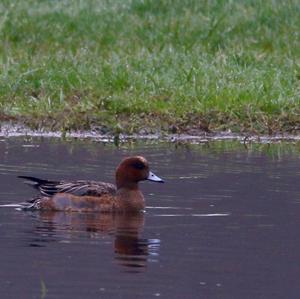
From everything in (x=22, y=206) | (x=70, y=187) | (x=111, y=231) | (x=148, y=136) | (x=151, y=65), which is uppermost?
(x=151, y=65)

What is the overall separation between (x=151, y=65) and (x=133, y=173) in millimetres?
5585

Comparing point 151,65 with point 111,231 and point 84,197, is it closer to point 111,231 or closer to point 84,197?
point 84,197

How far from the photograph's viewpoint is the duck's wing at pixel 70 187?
35.0ft

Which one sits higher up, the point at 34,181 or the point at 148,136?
the point at 148,136

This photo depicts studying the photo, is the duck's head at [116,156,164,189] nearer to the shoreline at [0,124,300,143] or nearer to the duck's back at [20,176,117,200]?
the duck's back at [20,176,117,200]

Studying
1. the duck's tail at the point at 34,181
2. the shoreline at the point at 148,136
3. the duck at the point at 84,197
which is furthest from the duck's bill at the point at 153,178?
the shoreline at the point at 148,136

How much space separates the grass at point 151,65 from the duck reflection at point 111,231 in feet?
14.0

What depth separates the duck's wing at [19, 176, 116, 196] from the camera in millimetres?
10664

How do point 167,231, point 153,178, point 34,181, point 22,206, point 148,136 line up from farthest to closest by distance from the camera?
point 148,136
point 153,178
point 34,181
point 22,206
point 167,231

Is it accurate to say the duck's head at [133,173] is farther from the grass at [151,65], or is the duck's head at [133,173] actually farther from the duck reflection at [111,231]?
the grass at [151,65]

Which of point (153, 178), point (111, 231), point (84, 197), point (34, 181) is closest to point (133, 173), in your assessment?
point (153, 178)

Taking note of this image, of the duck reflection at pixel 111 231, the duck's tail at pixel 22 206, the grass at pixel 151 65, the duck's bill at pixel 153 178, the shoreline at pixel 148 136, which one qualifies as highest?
the grass at pixel 151 65

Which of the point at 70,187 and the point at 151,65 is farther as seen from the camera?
the point at 151,65

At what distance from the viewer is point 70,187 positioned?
1073cm
